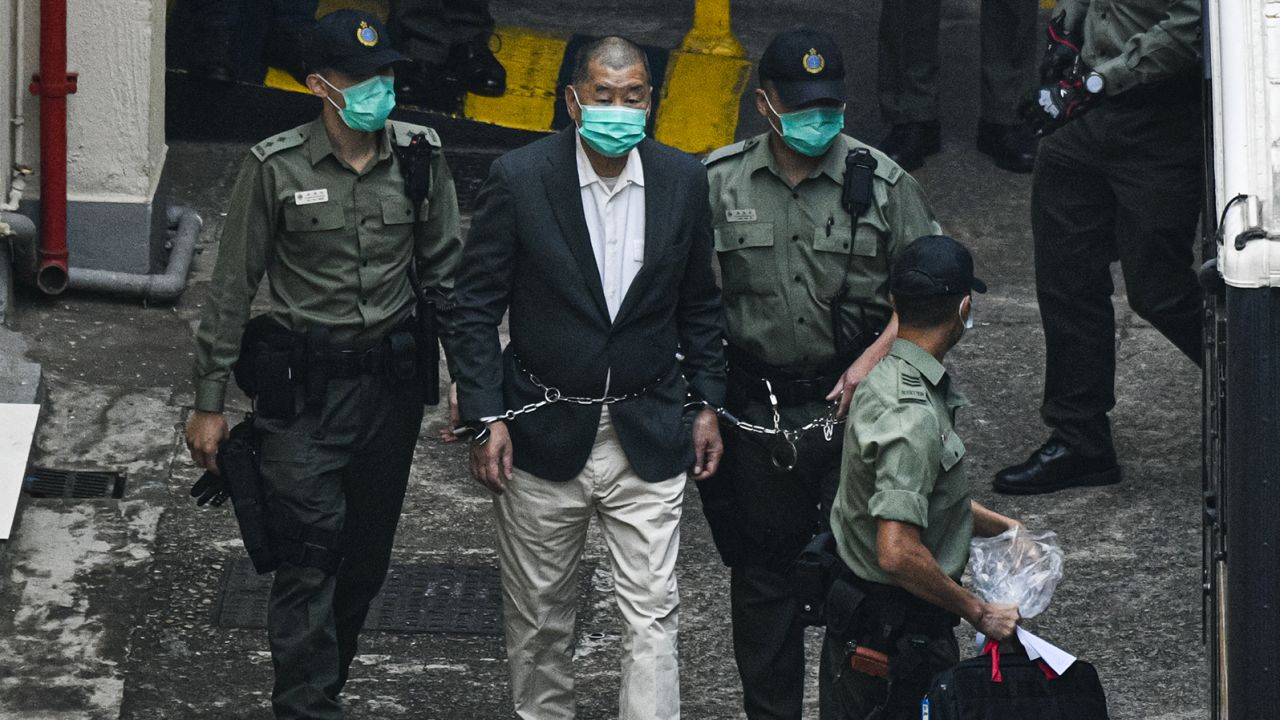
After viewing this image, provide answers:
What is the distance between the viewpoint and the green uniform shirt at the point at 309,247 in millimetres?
5551

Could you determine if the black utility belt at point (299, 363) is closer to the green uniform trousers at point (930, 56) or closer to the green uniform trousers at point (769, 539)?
the green uniform trousers at point (769, 539)

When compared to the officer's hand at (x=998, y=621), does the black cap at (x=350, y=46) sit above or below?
above

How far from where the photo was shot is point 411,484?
24.8ft

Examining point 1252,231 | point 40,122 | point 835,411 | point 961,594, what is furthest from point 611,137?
point 40,122

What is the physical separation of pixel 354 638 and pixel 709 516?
3.55 ft

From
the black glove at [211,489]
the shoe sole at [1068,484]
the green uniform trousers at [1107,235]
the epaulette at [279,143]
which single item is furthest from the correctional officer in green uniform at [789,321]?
the shoe sole at [1068,484]

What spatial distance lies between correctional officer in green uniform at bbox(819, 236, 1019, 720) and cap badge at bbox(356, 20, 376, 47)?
5.49 ft

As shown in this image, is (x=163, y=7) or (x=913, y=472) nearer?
(x=913, y=472)

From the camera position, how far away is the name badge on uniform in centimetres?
555

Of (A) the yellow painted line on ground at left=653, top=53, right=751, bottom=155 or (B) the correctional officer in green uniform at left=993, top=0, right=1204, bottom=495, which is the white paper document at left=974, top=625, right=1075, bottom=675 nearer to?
(B) the correctional officer in green uniform at left=993, top=0, right=1204, bottom=495

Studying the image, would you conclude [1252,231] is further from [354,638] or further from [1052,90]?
[1052,90]

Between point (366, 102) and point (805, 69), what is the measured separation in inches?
46.6

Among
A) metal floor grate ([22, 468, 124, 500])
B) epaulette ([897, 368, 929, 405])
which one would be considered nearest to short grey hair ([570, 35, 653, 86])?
epaulette ([897, 368, 929, 405])

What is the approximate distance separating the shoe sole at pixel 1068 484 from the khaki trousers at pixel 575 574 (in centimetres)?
236
